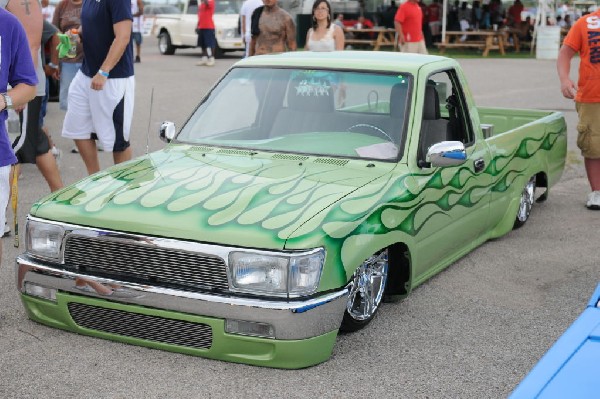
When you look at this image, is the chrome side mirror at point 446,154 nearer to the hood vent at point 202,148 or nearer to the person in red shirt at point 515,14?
the hood vent at point 202,148

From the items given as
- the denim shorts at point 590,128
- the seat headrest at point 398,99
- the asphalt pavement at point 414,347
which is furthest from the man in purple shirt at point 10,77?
the denim shorts at point 590,128

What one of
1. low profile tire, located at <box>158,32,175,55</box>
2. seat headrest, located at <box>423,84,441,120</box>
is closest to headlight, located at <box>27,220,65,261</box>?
seat headrest, located at <box>423,84,441,120</box>

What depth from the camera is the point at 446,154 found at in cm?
516

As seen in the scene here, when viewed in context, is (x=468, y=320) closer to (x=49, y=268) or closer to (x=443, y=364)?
(x=443, y=364)

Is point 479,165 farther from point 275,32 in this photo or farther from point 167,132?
point 275,32

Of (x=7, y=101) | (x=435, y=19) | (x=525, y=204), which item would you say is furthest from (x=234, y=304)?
(x=435, y=19)

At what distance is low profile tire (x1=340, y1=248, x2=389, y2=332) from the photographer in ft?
15.6

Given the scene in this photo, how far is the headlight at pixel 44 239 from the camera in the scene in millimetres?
4621

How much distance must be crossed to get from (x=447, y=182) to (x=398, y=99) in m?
0.58

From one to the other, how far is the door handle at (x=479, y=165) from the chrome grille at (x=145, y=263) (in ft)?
7.99

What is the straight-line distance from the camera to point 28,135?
272 inches

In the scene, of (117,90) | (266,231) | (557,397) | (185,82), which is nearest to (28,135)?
(117,90)

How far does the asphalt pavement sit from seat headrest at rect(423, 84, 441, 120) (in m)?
1.07

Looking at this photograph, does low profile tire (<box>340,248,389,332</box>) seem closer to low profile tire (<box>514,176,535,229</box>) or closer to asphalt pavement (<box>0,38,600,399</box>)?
asphalt pavement (<box>0,38,600,399</box>)
